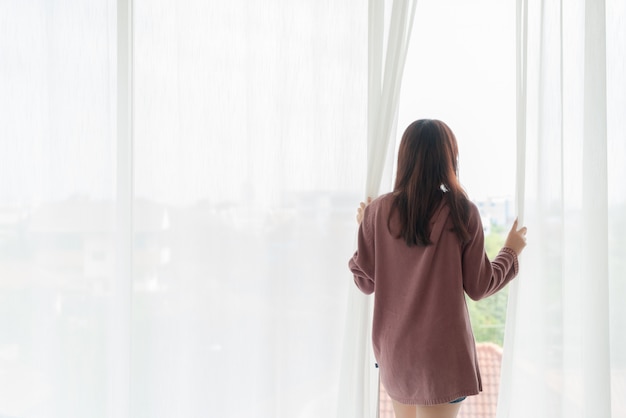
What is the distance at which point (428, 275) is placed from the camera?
1274 millimetres

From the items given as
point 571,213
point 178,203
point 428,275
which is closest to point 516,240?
point 571,213

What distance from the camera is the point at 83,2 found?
1671 millimetres

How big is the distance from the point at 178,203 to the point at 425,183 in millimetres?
802

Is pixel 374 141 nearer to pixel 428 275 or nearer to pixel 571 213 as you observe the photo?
pixel 428 275

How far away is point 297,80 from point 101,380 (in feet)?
3.88

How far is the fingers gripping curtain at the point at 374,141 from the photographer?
4.80ft

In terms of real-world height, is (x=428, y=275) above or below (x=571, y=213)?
below

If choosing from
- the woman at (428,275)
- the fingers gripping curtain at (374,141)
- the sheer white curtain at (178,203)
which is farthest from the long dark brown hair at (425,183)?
the sheer white curtain at (178,203)

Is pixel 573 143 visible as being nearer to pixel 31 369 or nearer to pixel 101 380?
pixel 101 380

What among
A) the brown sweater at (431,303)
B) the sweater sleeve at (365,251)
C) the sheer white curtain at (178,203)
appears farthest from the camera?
the sheer white curtain at (178,203)

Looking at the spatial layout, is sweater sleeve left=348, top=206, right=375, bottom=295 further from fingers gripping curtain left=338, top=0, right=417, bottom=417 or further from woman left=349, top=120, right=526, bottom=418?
fingers gripping curtain left=338, top=0, right=417, bottom=417

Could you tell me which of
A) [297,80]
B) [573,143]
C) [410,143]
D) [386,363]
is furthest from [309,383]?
[573,143]

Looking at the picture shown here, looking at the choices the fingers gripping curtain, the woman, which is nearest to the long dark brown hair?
the woman

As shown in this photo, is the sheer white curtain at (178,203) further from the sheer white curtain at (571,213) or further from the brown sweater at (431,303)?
the sheer white curtain at (571,213)
